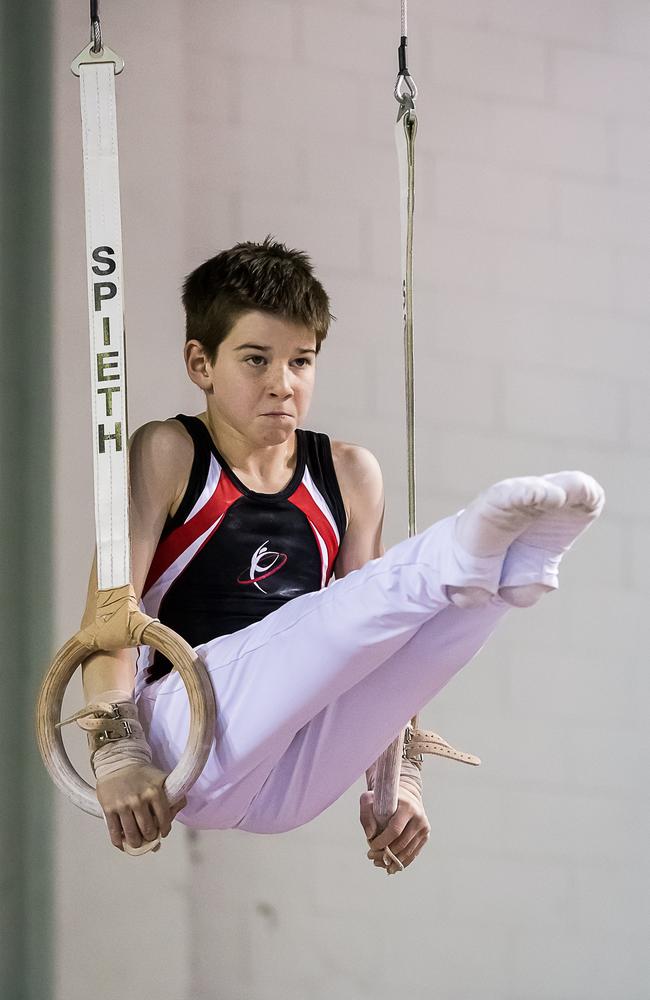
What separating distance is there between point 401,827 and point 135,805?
0.56m

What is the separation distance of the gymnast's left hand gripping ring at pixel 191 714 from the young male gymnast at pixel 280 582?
0.11 ft

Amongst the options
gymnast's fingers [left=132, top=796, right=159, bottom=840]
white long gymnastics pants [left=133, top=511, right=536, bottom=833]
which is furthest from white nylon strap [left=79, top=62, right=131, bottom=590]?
gymnast's fingers [left=132, top=796, right=159, bottom=840]

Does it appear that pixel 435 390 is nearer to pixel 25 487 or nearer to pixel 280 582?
pixel 25 487

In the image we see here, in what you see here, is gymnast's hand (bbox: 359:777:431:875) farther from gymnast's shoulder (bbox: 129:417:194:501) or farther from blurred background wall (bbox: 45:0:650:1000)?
blurred background wall (bbox: 45:0:650:1000)

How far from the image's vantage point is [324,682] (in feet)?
6.01

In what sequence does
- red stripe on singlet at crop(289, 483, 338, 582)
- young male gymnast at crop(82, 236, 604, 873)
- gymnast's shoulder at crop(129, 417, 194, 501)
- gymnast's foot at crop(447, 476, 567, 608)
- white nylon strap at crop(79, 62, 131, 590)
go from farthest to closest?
red stripe on singlet at crop(289, 483, 338, 582) → gymnast's shoulder at crop(129, 417, 194, 501) → white nylon strap at crop(79, 62, 131, 590) → young male gymnast at crop(82, 236, 604, 873) → gymnast's foot at crop(447, 476, 567, 608)

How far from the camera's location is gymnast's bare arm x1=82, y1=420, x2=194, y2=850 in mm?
1879

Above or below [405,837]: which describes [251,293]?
above

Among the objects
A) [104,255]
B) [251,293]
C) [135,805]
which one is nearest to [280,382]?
[251,293]

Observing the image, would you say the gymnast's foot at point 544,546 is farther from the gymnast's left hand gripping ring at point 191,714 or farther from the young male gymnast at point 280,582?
the gymnast's left hand gripping ring at point 191,714

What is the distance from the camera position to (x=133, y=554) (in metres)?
2.18

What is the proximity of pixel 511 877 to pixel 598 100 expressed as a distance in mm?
2130

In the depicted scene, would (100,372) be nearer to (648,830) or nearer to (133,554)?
(133,554)

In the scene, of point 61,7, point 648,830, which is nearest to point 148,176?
point 61,7
